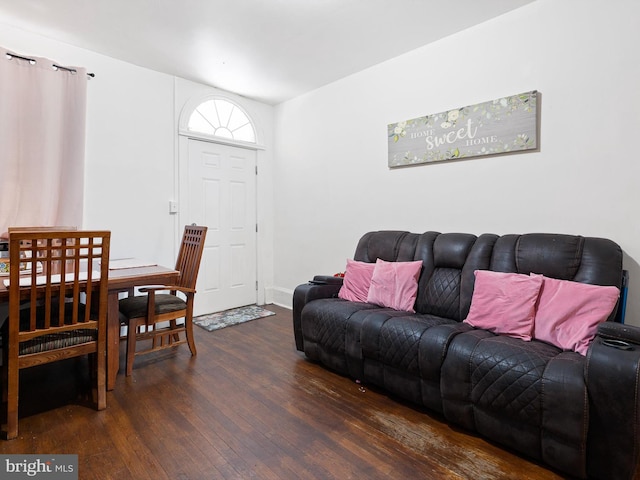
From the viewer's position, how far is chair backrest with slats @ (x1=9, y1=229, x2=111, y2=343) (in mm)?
1765

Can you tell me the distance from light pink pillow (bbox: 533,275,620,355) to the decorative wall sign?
Result: 1.08 m

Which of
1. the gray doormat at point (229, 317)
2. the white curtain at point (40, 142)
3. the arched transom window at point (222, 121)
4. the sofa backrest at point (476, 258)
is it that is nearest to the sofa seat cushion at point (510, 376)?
the sofa backrest at point (476, 258)

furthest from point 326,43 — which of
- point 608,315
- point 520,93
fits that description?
point 608,315

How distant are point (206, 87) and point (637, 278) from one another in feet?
13.7

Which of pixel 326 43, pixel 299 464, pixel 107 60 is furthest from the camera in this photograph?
pixel 107 60

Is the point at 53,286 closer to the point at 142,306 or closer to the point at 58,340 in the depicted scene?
the point at 58,340

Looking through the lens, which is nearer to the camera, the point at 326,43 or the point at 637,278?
the point at 637,278

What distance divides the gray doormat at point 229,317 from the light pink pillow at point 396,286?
1.74m

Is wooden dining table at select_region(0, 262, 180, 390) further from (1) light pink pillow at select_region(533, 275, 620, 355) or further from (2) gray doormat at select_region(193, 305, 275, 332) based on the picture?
(1) light pink pillow at select_region(533, 275, 620, 355)

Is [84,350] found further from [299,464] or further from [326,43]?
[326,43]

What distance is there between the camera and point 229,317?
3951mm

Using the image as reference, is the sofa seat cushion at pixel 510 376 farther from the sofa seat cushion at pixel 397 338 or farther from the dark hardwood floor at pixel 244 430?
the sofa seat cushion at pixel 397 338

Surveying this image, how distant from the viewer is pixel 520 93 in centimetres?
251

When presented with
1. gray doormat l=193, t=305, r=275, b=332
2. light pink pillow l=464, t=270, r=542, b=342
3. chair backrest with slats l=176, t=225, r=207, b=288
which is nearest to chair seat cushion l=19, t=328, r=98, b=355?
chair backrest with slats l=176, t=225, r=207, b=288
